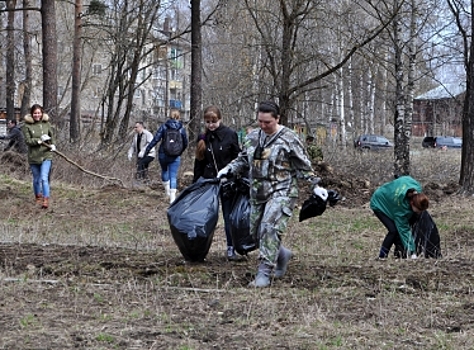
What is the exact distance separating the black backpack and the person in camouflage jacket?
270 inches

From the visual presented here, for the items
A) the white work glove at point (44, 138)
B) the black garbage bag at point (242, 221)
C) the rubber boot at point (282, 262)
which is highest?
the white work glove at point (44, 138)

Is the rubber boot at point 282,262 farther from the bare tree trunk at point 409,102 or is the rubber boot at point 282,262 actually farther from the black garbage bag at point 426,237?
the bare tree trunk at point 409,102

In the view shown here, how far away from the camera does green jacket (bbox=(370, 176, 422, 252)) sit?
777 centimetres

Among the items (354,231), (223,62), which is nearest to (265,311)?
(354,231)

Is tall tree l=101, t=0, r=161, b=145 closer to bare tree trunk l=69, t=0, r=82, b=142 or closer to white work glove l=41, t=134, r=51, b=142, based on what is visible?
bare tree trunk l=69, t=0, r=82, b=142

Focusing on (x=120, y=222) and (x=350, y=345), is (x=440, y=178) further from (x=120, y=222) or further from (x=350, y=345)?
(x=350, y=345)

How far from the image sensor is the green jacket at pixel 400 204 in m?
7.77

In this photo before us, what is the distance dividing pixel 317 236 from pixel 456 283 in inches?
188

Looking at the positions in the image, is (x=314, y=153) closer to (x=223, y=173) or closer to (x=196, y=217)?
(x=196, y=217)

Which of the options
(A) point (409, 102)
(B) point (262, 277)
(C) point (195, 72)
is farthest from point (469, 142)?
(B) point (262, 277)

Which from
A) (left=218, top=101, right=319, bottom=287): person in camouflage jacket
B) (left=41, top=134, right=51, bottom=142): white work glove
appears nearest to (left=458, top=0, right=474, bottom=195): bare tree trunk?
(left=41, top=134, right=51, bottom=142): white work glove

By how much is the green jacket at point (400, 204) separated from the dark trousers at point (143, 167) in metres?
8.61

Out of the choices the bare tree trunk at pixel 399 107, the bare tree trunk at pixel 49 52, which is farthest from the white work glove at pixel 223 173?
the bare tree trunk at pixel 399 107

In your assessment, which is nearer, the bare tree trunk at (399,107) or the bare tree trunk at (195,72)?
the bare tree trunk at (399,107)
